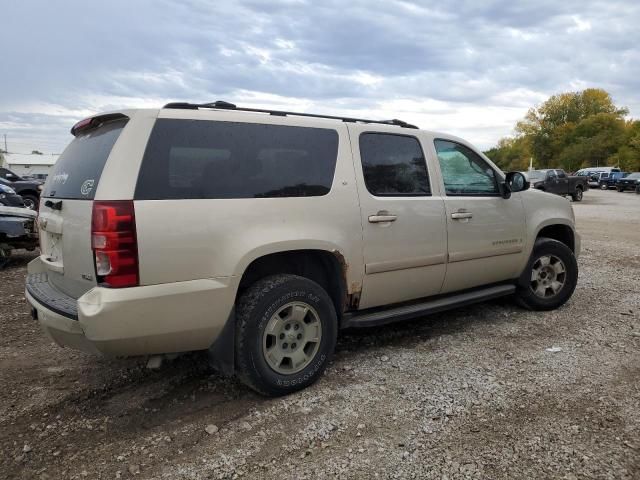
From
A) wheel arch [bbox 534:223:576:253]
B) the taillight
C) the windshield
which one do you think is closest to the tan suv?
the taillight

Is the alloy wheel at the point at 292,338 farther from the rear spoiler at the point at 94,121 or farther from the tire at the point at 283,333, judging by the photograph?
the rear spoiler at the point at 94,121

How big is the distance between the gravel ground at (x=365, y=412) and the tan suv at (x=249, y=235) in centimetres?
38

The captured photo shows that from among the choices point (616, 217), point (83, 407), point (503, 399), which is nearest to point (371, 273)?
point (503, 399)

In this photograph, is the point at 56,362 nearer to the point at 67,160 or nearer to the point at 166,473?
the point at 67,160

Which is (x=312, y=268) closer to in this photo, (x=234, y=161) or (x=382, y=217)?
(x=382, y=217)

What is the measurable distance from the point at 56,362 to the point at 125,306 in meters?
1.89

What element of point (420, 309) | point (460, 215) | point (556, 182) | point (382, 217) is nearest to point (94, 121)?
point (382, 217)

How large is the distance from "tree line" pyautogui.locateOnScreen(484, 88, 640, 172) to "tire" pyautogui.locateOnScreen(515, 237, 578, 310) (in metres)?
58.8

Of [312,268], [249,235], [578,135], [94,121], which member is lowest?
[312,268]

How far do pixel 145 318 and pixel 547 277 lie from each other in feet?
13.6

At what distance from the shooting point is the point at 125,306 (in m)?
2.64

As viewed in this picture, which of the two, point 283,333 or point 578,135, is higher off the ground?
point 578,135

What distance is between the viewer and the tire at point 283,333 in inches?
121

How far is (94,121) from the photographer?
3178 millimetres
